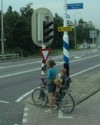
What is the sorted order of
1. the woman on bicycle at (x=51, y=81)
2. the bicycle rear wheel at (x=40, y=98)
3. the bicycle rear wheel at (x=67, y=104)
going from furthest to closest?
the bicycle rear wheel at (x=40, y=98) → the woman on bicycle at (x=51, y=81) → the bicycle rear wheel at (x=67, y=104)

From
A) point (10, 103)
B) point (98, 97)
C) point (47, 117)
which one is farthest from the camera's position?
point (98, 97)

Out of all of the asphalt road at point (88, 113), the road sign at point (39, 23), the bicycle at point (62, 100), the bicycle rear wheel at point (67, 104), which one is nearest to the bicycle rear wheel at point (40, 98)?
the bicycle at point (62, 100)

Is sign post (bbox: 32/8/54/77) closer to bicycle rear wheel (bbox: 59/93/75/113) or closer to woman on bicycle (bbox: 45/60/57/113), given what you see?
woman on bicycle (bbox: 45/60/57/113)

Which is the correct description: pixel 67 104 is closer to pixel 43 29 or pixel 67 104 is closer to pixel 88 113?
pixel 88 113

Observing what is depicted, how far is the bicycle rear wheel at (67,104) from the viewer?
Answer: 519 inches

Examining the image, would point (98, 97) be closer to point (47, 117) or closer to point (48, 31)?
point (48, 31)

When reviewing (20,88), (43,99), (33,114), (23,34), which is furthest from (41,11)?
(23,34)

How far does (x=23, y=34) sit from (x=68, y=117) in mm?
53367

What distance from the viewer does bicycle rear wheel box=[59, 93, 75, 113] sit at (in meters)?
13.2

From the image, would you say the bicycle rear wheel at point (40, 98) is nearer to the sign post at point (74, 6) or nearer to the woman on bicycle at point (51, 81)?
the woman on bicycle at point (51, 81)

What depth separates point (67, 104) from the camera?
1334 centimetres

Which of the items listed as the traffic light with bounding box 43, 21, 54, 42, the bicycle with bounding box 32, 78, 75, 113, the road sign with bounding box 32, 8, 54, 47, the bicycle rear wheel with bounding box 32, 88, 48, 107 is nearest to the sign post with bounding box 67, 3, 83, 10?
the road sign with bounding box 32, 8, 54, 47

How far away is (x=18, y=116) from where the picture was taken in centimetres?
1278

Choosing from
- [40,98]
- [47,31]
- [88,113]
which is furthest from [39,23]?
[88,113]
